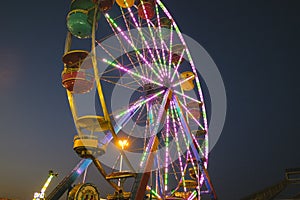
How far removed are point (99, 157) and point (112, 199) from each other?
124 cm

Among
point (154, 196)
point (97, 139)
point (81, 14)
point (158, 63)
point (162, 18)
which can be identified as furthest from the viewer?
point (162, 18)

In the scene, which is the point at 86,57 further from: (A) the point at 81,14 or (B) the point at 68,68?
(A) the point at 81,14

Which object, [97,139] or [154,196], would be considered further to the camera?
[154,196]

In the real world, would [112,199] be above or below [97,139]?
below

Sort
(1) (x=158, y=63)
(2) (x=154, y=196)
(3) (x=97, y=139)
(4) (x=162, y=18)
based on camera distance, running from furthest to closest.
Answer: (4) (x=162, y=18), (1) (x=158, y=63), (2) (x=154, y=196), (3) (x=97, y=139)

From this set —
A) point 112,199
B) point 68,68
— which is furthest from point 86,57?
point 112,199

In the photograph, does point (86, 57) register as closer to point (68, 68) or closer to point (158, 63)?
point (68, 68)

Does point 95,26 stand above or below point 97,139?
above

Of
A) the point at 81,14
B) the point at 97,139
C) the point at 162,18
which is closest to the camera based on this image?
the point at 97,139

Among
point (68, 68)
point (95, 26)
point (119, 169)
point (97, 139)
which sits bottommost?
point (119, 169)

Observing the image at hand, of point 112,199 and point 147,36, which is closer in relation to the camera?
point 112,199

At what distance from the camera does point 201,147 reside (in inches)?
551

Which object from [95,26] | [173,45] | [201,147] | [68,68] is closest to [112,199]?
[68,68]

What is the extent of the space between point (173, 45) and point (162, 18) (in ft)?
3.97
